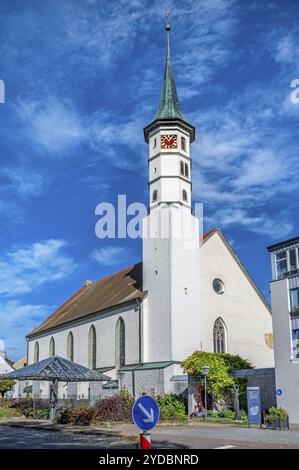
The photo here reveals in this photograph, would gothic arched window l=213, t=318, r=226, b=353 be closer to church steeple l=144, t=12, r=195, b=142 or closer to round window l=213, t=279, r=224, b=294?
round window l=213, t=279, r=224, b=294

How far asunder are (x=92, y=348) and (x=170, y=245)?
13.8m

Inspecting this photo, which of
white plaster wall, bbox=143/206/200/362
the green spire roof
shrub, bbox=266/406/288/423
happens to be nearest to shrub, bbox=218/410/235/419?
white plaster wall, bbox=143/206/200/362

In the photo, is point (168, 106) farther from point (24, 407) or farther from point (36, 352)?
point (36, 352)

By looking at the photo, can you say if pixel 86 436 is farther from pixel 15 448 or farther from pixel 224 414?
pixel 224 414

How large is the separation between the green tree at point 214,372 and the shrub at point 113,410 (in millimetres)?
7026

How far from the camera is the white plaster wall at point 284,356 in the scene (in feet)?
90.4

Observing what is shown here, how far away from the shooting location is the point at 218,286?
144 ft

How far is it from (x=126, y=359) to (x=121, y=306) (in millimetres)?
4193

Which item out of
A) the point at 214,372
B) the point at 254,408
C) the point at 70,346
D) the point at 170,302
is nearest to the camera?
the point at 254,408

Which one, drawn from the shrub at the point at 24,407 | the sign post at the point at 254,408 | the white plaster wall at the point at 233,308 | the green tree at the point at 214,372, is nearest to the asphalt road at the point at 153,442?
the sign post at the point at 254,408

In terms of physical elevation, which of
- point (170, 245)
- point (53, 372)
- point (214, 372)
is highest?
point (170, 245)

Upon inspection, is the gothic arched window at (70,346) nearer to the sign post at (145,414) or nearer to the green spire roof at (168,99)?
the green spire roof at (168,99)

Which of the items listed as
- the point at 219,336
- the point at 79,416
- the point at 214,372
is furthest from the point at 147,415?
the point at 219,336

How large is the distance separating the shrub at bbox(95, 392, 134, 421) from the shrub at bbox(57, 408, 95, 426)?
502mm
